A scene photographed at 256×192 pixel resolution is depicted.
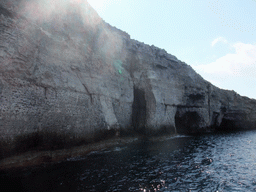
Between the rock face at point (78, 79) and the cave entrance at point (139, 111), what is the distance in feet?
0.54

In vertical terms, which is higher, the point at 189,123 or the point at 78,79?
the point at 78,79

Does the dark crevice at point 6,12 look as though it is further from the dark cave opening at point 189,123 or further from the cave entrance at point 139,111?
the dark cave opening at point 189,123

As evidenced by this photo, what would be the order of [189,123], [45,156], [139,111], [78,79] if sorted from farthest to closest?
1. [189,123]
2. [139,111]
3. [78,79]
4. [45,156]

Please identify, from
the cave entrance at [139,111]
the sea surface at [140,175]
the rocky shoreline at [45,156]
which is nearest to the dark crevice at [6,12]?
the rocky shoreline at [45,156]

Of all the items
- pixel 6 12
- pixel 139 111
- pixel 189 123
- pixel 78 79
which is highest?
pixel 6 12

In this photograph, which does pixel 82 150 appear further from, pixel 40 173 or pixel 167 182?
pixel 167 182

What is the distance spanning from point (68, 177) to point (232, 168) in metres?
12.3

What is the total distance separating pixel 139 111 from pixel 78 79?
1282 cm

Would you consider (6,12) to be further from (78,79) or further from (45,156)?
(45,156)

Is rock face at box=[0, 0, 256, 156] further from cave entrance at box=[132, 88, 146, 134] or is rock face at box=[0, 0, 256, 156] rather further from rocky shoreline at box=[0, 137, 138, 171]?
rocky shoreline at box=[0, 137, 138, 171]

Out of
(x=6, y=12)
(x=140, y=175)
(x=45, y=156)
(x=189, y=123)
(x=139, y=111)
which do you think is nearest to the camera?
(x=140, y=175)

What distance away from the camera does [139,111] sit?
89.1 ft

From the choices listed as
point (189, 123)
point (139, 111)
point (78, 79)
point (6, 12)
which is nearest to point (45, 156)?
point (78, 79)

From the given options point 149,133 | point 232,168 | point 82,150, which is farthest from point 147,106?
point 232,168
